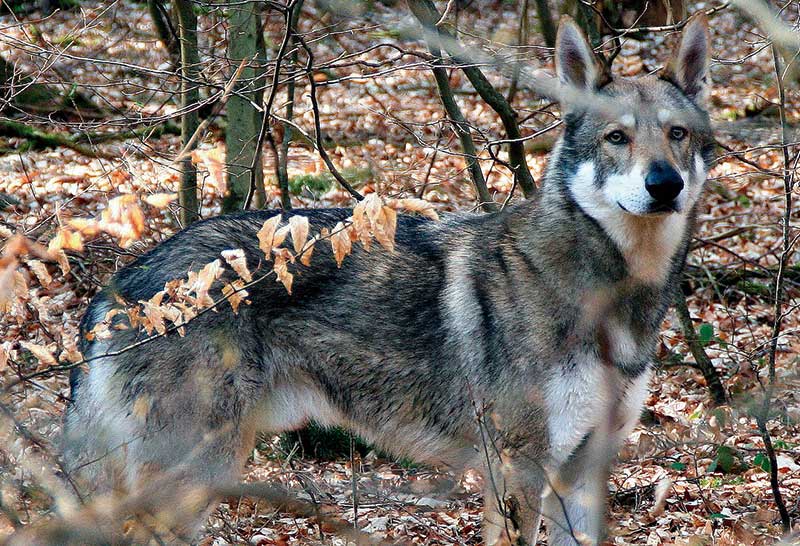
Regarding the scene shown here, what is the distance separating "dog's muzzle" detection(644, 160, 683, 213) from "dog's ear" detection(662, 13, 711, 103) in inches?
27.0

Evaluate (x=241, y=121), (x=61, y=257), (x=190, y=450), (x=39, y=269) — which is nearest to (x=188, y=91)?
(x=241, y=121)

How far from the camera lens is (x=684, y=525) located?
4766 millimetres

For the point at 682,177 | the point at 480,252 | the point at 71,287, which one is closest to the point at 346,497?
the point at 480,252

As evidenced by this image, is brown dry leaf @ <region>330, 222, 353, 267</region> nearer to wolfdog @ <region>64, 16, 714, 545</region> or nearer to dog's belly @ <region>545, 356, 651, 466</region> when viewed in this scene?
wolfdog @ <region>64, 16, 714, 545</region>

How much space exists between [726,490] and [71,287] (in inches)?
206

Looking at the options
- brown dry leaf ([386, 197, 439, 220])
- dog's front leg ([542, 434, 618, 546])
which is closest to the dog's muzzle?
brown dry leaf ([386, 197, 439, 220])

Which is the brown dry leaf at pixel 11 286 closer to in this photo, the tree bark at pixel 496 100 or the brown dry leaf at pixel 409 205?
the brown dry leaf at pixel 409 205

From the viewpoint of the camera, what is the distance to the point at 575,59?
4.02 m

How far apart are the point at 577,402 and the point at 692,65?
63.0 inches

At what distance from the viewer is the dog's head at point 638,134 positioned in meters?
3.62

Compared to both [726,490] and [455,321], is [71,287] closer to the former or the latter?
[455,321]

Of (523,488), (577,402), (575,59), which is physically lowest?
(523,488)

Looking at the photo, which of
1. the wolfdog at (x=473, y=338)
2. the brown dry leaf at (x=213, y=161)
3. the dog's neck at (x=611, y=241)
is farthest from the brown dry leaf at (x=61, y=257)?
the dog's neck at (x=611, y=241)

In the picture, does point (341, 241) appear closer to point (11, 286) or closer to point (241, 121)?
point (11, 286)
